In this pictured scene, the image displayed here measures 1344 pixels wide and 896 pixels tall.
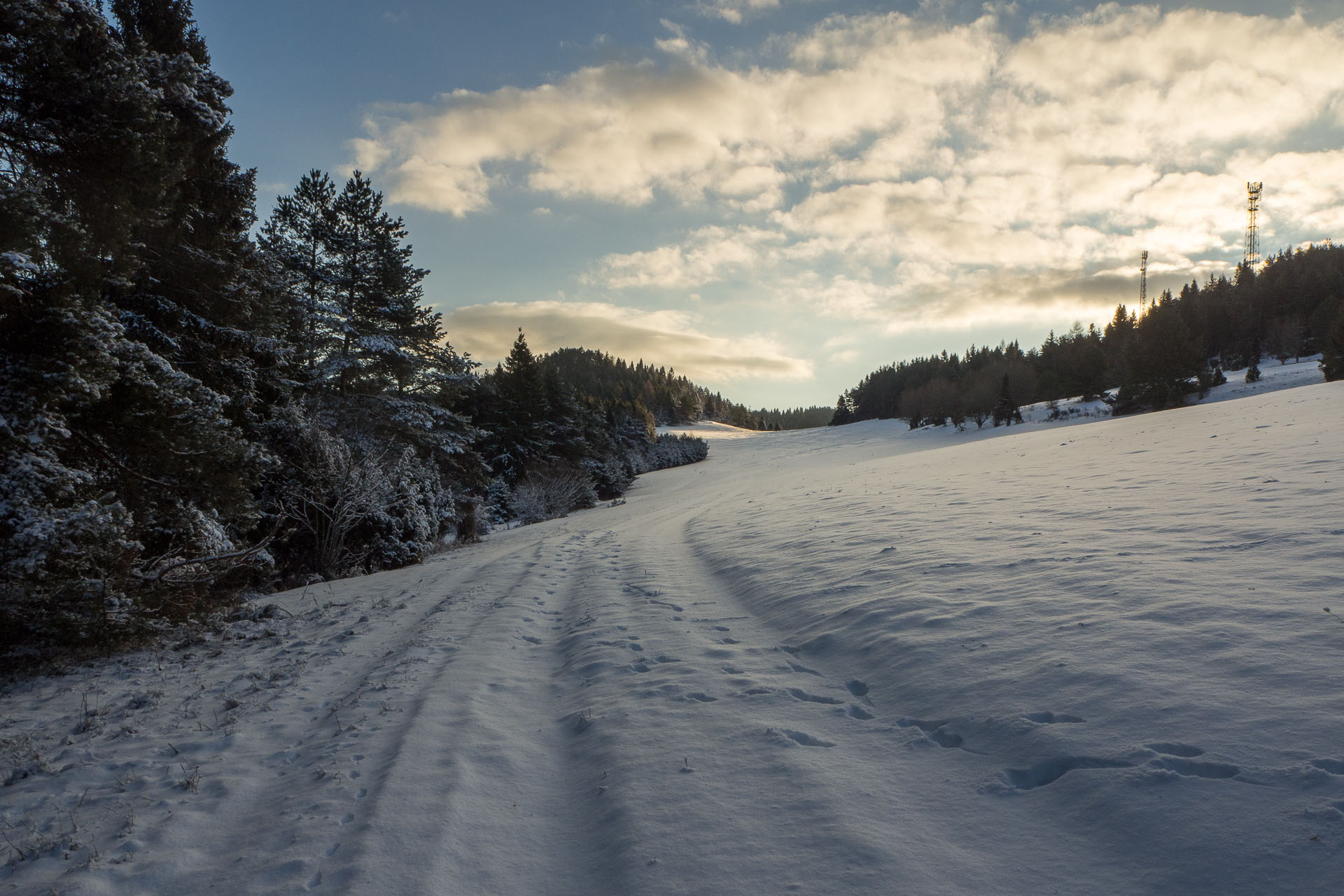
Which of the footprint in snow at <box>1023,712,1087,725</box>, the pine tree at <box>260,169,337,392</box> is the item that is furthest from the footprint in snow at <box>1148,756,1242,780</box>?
the pine tree at <box>260,169,337,392</box>

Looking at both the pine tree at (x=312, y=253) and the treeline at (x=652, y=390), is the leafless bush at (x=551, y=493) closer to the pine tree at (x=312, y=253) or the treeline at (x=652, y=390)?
the pine tree at (x=312, y=253)

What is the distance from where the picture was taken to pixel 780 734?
3.71 metres

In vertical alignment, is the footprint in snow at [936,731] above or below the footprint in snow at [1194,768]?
below

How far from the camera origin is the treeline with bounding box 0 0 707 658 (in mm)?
5078

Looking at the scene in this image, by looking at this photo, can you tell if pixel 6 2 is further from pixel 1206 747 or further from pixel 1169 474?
pixel 1169 474

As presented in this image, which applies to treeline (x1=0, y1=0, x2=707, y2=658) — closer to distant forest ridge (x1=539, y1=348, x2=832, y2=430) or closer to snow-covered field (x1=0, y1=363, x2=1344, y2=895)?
snow-covered field (x1=0, y1=363, x2=1344, y2=895)

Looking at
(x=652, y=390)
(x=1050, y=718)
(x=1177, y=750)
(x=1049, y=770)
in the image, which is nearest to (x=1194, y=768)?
(x=1177, y=750)

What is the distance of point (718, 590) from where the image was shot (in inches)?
307

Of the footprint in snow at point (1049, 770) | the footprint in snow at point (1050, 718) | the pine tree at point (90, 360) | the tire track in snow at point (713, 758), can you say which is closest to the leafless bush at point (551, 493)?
the pine tree at point (90, 360)

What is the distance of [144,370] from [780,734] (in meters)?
7.15

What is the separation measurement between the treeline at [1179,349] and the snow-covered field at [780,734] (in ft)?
106

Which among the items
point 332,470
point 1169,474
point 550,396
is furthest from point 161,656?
point 550,396

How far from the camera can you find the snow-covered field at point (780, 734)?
2543 mm

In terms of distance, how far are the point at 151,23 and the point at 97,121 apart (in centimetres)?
692
